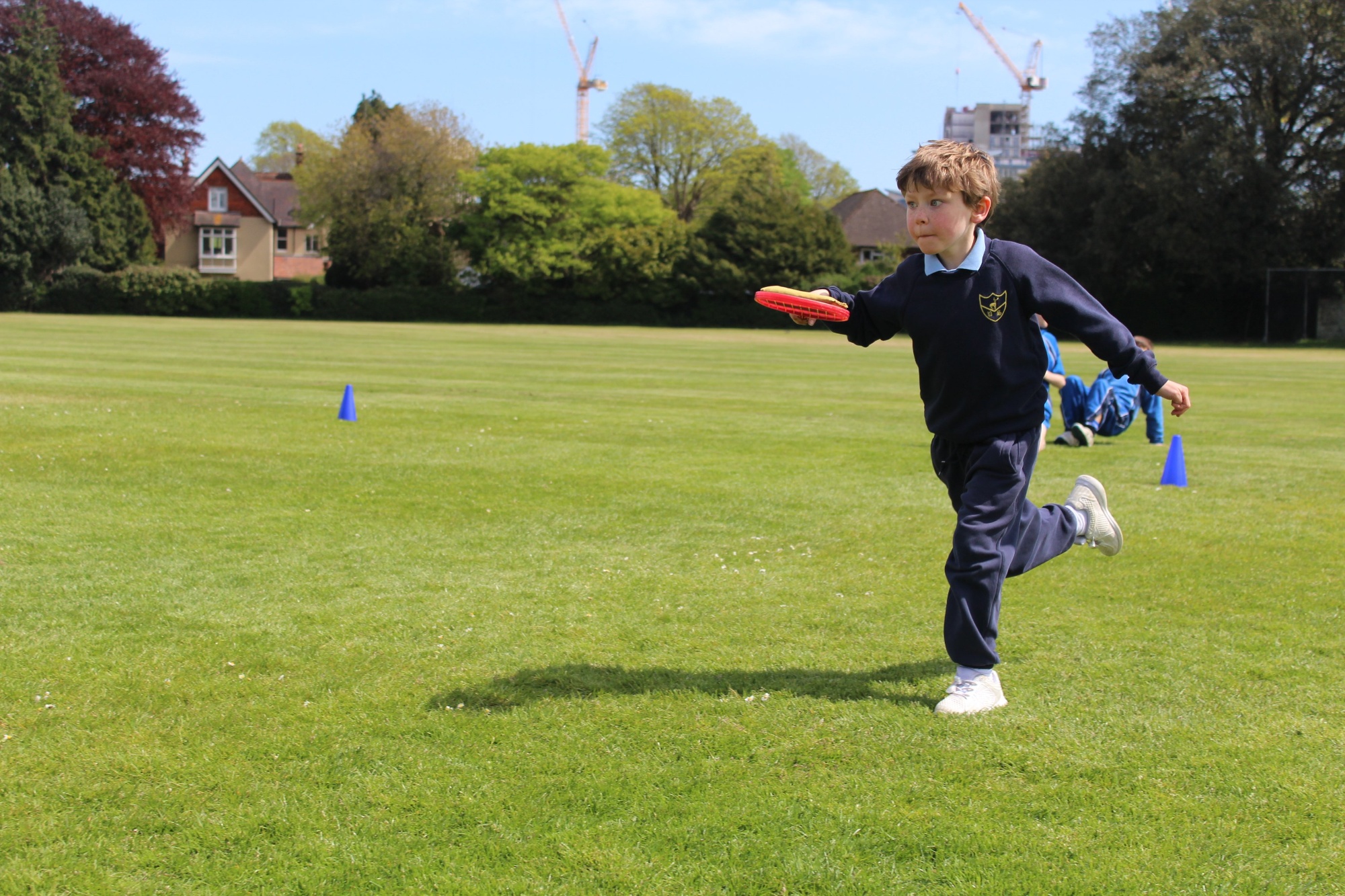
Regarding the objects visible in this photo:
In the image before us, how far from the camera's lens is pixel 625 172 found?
298 feet

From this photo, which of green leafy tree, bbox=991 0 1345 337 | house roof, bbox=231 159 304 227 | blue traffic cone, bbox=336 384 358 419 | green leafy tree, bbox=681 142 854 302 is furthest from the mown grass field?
house roof, bbox=231 159 304 227

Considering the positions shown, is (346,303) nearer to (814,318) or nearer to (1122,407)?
(1122,407)

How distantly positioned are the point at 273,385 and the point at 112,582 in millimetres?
13240

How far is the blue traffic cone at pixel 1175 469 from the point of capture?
10.5 metres

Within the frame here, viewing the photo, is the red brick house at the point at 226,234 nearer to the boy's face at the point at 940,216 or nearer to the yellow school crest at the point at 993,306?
the boy's face at the point at 940,216

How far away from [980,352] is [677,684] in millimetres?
1853

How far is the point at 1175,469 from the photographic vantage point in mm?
10562

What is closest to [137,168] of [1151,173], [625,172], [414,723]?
[625,172]

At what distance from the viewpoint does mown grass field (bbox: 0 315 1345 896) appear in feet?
10.9

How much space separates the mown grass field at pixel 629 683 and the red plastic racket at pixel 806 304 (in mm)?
1553

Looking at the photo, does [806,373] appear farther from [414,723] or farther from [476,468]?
[414,723]

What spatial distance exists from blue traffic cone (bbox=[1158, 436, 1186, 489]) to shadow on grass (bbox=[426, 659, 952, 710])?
6.38 metres

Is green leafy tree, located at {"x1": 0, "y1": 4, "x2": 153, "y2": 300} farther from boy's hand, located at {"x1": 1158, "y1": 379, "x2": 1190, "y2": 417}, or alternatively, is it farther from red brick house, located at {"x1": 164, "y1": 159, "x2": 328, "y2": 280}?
boy's hand, located at {"x1": 1158, "y1": 379, "x2": 1190, "y2": 417}

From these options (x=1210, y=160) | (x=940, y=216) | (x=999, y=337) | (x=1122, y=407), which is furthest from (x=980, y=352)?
(x=1210, y=160)
